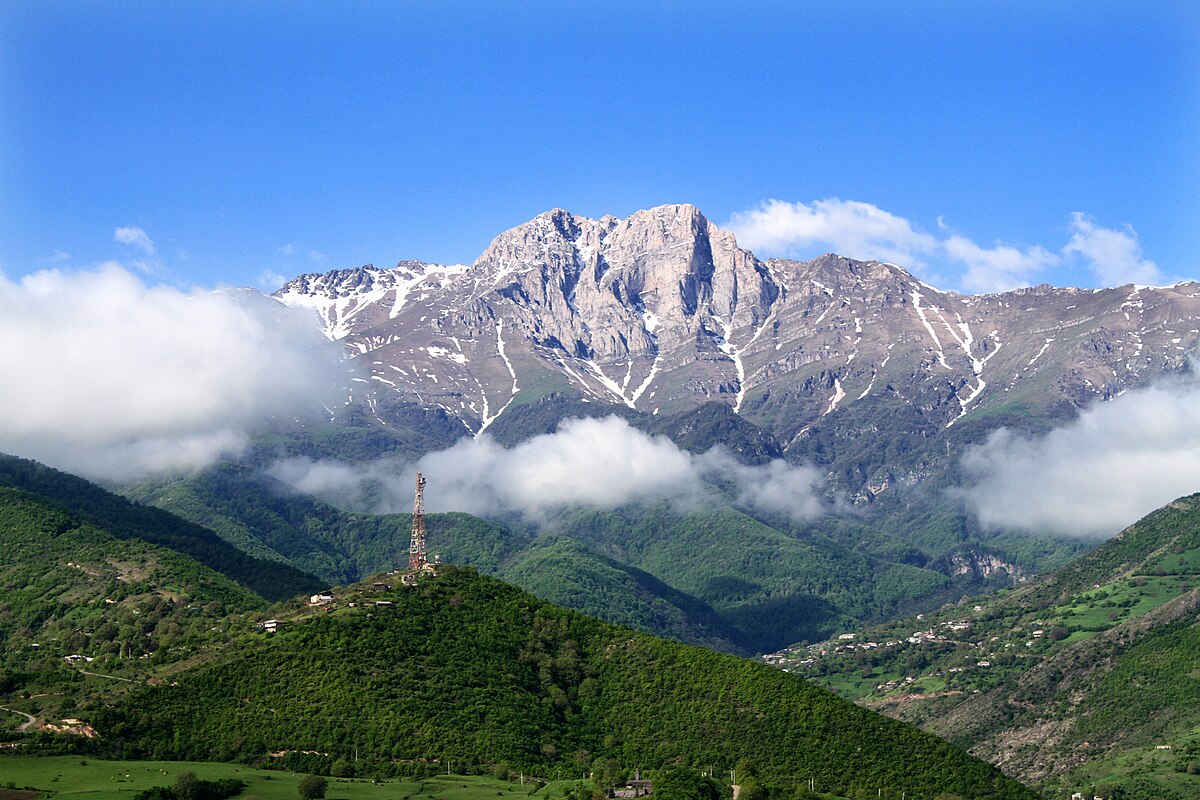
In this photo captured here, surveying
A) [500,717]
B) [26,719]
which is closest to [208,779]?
[26,719]

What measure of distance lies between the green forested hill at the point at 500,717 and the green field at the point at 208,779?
7783 mm

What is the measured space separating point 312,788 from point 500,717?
1553 inches

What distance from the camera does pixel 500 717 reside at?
182 m

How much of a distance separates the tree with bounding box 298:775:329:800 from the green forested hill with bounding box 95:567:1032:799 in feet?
62.4

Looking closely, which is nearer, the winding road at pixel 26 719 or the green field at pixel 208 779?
the green field at pixel 208 779

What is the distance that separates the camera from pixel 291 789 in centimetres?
15062

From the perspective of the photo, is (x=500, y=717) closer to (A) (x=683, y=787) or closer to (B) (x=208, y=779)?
(A) (x=683, y=787)

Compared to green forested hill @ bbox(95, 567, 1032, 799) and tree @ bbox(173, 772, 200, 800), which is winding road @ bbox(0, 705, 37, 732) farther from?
tree @ bbox(173, 772, 200, 800)

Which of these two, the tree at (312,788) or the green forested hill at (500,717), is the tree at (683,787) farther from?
the tree at (312,788)

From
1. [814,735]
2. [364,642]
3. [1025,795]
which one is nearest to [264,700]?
[364,642]

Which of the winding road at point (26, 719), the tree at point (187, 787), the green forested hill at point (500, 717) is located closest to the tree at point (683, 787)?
the green forested hill at point (500, 717)

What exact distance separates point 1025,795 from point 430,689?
7586 centimetres

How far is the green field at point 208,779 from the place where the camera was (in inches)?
5664

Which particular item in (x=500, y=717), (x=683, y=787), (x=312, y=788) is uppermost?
(x=500, y=717)
